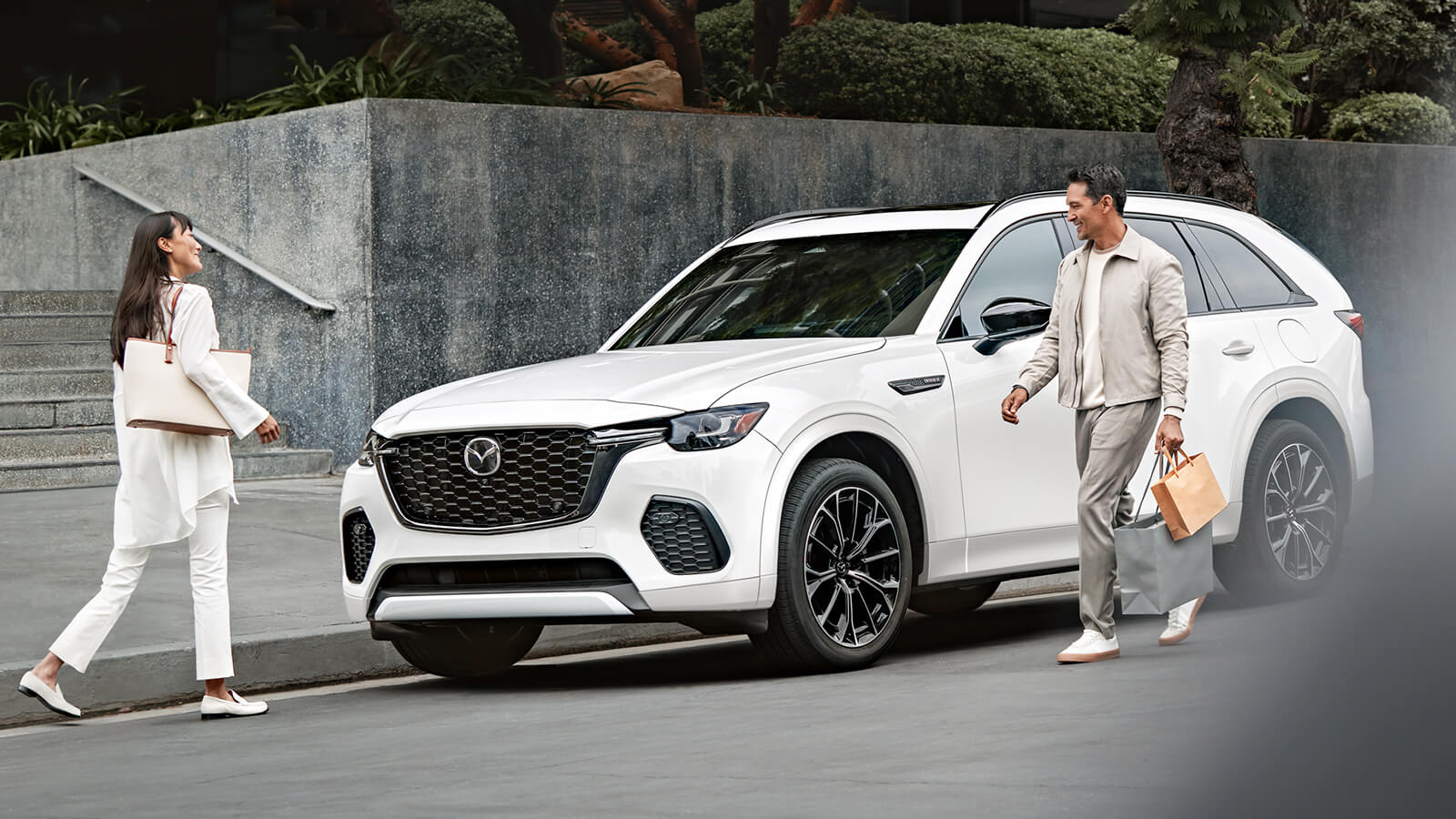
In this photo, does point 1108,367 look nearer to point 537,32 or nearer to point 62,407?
point 62,407

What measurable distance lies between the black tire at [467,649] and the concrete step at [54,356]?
23.4ft

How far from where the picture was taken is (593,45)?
2122cm

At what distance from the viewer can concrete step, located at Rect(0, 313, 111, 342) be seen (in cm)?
1524

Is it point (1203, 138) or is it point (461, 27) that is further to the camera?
point (461, 27)

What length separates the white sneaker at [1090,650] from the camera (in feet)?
24.9

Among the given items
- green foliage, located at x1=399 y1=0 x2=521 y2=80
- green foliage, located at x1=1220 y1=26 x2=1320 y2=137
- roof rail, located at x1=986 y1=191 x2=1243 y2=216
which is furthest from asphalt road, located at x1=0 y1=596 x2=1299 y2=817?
green foliage, located at x1=399 y1=0 x2=521 y2=80

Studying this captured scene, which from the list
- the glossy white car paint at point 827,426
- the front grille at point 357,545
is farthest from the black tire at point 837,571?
the front grille at point 357,545

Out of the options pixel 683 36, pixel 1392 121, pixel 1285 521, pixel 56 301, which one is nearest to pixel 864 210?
pixel 1285 521

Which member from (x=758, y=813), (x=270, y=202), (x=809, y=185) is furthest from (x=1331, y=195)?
(x=758, y=813)

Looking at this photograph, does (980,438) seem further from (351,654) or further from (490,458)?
(351,654)

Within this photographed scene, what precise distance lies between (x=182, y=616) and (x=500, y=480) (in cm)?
240

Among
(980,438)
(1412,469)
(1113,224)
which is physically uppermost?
(1113,224)

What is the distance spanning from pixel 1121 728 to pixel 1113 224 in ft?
8.25

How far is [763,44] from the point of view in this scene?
70.0ft
